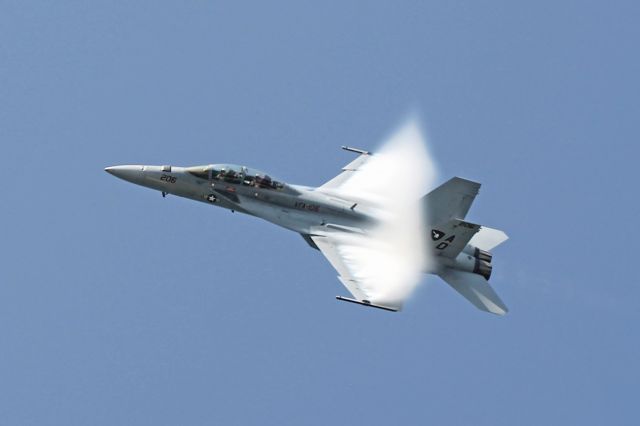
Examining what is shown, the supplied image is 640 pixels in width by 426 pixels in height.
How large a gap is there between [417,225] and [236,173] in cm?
718

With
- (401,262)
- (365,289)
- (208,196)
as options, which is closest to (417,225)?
(401,262)

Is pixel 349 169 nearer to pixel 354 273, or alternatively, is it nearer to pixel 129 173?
pixel 354 273

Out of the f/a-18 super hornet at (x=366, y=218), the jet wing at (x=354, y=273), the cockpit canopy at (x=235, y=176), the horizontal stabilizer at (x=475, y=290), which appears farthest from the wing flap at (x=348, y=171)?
the horizontal stabilizer at (x=475, y=290)

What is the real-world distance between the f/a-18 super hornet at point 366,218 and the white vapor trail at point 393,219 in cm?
5

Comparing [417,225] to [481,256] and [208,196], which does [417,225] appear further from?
[208,196]

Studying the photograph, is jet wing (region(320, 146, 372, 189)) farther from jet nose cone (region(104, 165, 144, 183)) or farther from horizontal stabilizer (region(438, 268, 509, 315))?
jet nose cone (region(104, 165, 144, 183))

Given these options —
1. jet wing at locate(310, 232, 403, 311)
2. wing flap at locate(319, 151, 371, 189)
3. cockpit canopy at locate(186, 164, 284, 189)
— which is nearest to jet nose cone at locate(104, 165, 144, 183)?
cockpit canopy at locate(186, 164, 284, 189)

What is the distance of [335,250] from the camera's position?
48562 mm

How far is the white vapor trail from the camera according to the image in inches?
1855

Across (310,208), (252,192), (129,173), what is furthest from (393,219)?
(129,173)

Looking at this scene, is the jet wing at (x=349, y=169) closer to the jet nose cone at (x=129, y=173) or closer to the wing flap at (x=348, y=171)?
the wing flap at (x=348, y=171)

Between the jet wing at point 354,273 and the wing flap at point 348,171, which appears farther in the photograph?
the wing flap at point 348,171

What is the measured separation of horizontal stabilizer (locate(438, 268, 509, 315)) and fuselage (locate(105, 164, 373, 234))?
12.5 ft

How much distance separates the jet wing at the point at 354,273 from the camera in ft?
148
